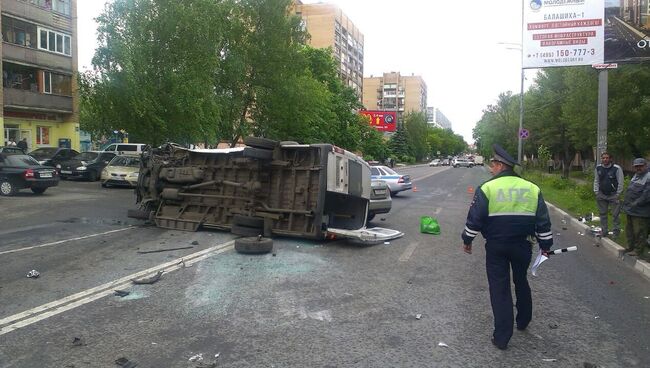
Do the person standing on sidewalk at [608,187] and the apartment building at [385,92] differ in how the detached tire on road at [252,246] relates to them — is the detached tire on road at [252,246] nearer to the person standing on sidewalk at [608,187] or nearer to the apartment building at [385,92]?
the person standing on sidewalk at [608,187]

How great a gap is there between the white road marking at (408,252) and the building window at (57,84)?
33.8 m

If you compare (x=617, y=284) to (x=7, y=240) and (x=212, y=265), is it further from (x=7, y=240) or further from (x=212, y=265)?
(x=7, y=240)

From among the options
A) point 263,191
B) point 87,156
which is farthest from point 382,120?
point 263,191

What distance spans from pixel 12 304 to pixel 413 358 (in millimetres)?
4354

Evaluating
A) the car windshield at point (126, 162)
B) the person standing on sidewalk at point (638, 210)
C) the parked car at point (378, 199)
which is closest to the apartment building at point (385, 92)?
the car windshield at point (126, 162)

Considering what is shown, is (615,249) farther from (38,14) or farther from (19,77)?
(38,14)

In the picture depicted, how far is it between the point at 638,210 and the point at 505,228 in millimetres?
5307

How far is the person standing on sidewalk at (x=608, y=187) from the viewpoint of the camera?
10625 millimetres

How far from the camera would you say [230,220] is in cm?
1042

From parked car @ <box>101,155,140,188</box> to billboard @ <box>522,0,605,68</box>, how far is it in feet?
53.0

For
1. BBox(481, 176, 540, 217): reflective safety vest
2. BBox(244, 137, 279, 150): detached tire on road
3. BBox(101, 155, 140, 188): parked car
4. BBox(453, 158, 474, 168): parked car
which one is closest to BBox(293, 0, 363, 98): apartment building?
BBox(453, 158, 474, 168): parked car

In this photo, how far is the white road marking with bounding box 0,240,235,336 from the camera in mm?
5090

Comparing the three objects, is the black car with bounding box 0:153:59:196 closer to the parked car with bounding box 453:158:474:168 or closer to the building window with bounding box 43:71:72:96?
the building window with bounding box 43:71:72:96

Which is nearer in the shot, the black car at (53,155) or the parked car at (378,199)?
the parked car at (378,199)
